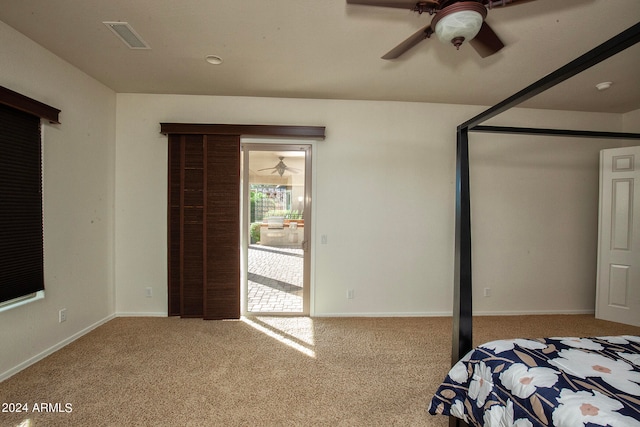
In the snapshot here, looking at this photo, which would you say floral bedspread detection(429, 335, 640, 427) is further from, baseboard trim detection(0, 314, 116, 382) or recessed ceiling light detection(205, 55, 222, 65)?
baseboard trim detection(0, 314, 116, 382)

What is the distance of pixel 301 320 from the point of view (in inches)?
130

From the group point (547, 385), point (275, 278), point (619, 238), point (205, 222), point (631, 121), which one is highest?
point (631, 121)

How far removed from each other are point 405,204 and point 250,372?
2583 mm

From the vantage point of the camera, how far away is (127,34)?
2168 mm

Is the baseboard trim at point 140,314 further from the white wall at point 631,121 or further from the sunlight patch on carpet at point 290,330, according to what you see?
the white wall at point 631,121

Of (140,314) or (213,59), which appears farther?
(140,314)

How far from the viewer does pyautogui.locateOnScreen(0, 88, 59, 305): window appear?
2.07 metres

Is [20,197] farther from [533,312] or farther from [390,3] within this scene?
[533,312]

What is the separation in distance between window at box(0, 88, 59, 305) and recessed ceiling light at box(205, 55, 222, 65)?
1.47 metres

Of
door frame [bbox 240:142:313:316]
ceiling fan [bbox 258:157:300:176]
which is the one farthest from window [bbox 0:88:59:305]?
ceiling fan [bbox 258:157:300:176]

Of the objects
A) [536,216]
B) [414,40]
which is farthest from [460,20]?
[536,216]

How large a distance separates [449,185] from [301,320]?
260cm

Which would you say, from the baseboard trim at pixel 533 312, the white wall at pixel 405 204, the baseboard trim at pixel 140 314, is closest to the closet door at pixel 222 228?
the white wall at pixel 405 204

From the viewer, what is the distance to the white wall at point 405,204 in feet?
11.0
